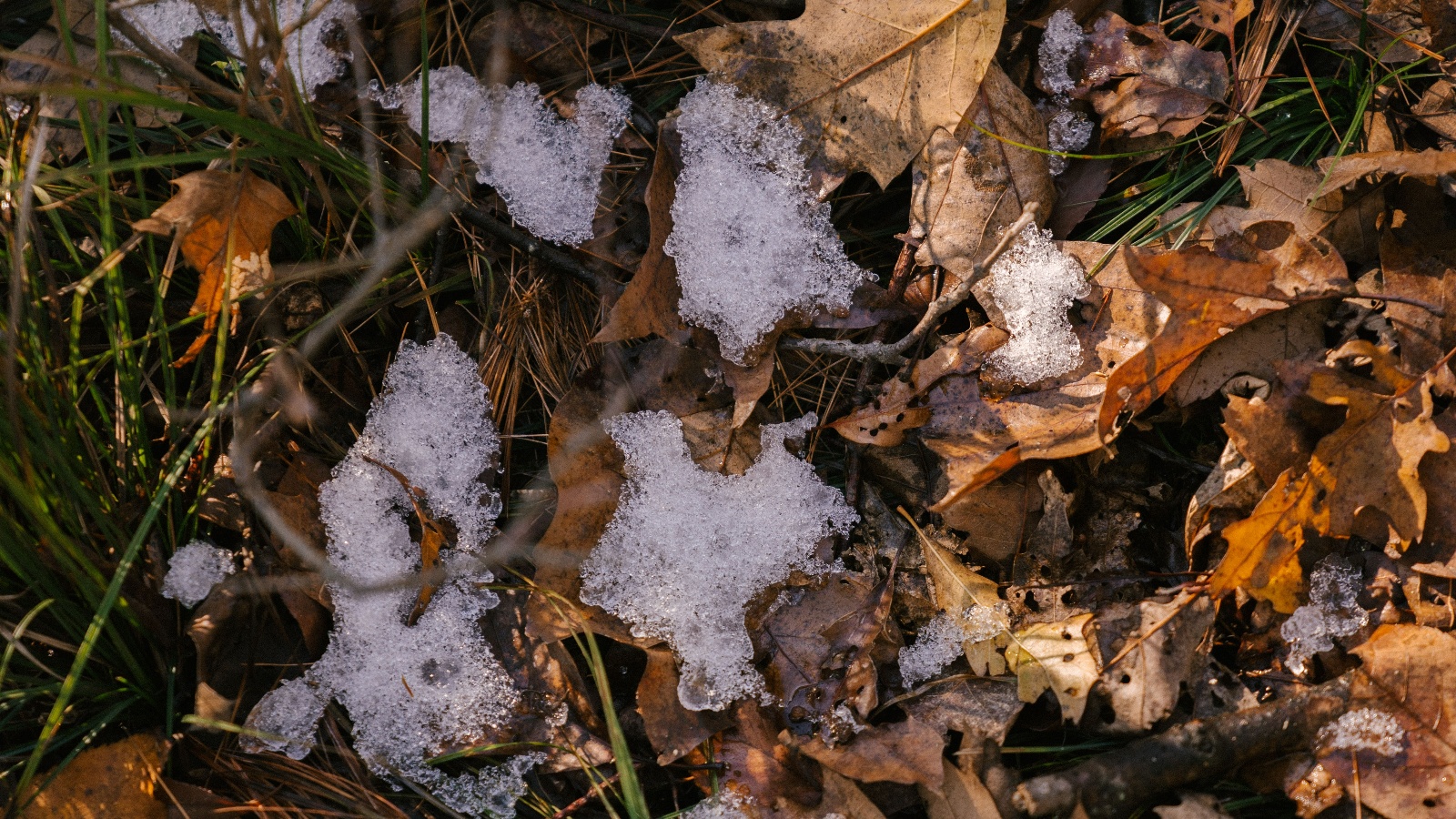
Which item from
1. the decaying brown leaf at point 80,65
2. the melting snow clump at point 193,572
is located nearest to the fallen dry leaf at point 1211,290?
the melting snow clump at point 193,572

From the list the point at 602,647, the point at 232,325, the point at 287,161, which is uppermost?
the point at 287,161

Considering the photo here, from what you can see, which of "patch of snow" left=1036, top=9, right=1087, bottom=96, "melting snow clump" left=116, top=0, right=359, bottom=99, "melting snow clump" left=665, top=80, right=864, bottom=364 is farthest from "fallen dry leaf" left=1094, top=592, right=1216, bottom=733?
"melting snow clump" left=116, top=0, right=359, bottom=99

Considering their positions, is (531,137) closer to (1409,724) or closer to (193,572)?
(193,572)

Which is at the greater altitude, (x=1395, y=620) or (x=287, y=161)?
(x=287, y=161)

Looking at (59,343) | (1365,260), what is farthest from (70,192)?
(1365,260)

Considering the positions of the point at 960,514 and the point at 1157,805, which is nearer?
the point at 1157,805

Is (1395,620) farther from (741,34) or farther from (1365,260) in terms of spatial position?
(741,34)

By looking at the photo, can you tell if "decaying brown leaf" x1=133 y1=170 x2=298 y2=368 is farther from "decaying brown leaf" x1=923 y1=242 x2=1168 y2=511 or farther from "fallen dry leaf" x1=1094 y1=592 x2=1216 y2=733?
"fallen dry leaf" x1=1094 y1=592 x2=1216 y2=733
